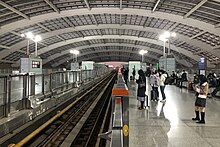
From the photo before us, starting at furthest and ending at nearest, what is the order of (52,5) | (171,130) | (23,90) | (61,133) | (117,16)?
(117,16) → (52,5) → (23,90) → (61,133) → (171,130)

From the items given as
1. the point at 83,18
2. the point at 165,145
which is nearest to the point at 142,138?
the point at 165,145

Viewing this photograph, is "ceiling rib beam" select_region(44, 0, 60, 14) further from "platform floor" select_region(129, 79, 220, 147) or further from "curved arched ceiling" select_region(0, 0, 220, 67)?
"platform floor" select_region(129, 79, 220, 147)

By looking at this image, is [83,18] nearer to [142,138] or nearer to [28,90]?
[28,90]

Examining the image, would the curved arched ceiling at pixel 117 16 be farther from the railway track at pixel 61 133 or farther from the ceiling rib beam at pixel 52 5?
the railway track at pixel 61 133

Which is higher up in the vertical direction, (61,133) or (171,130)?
(171,130)

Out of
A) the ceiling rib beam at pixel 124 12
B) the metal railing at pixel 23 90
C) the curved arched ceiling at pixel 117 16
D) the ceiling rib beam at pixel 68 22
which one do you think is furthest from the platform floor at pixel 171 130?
the ceiling rib beam at pixel 68 22

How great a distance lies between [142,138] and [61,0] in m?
32.1

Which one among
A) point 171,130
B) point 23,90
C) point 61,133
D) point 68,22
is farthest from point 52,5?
point 171,130

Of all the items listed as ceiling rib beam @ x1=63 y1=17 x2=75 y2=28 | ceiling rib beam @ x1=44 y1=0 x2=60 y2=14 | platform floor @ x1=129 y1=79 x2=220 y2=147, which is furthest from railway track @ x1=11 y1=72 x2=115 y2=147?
ceiling rib beam @ x1=63 y1=17 x2=75 y2=28

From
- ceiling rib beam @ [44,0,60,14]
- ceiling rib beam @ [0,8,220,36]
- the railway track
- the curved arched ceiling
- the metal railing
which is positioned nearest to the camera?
the railway track

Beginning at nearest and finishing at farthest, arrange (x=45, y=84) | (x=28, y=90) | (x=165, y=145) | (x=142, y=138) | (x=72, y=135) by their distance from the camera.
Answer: (x=165, y=145)
(x=142, y=138)
(x=72, y=135)
(x=28, y=90)
(x=45, y=84)

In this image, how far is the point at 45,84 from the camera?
11.7 metres

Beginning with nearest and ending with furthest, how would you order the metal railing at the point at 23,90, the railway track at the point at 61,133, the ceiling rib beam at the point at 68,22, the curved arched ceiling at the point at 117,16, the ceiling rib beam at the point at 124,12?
the railway track at the point at 61,133
the metal railing at the point at 23,90
the curved arched ceiling at the point at 117,16
the ceiling rib beam at the point at 124,12
the ceiling rib beam at the point at 68,22

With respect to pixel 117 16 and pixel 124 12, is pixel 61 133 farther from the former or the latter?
pixel 117 16
